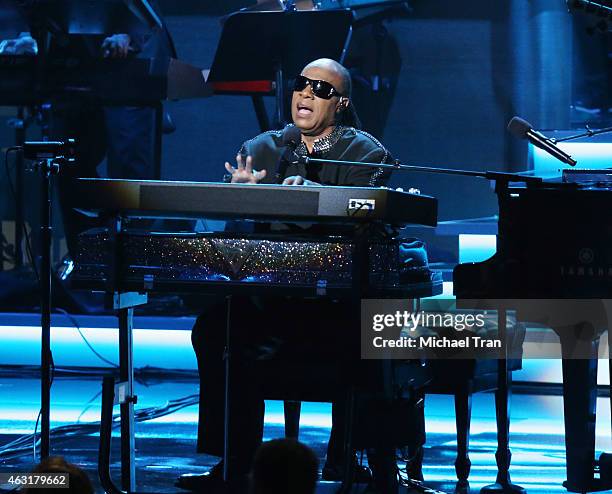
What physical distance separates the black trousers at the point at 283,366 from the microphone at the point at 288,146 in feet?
2.09

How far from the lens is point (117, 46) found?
6660 mm

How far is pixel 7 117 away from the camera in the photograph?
7.02 m

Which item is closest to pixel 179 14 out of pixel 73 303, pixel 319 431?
pixel 73 303

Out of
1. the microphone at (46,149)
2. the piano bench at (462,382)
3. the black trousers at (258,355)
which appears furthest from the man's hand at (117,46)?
the piano bench at (462,382)

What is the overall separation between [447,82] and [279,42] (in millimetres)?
1327

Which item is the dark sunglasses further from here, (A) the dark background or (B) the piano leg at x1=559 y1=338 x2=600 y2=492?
(A) the dark background

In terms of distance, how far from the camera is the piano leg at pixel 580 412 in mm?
3680

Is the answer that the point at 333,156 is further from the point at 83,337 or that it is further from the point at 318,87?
the point at 83,337

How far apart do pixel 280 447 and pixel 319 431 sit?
3492 mm

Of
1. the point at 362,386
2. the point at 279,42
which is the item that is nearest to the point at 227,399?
the point at 362,386

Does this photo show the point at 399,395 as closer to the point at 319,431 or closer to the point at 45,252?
the point at 45,252

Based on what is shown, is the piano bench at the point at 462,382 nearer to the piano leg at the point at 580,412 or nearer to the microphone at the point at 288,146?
the piano leg at the point at 580,412

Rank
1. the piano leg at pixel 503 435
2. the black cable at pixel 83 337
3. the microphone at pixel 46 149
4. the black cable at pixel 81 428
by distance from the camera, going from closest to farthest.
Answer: the microphone at pixel 46 149 → the piano leg at pixel 503 435 → the black cable at pixel 81 428 → the black cable at pixel 83 337

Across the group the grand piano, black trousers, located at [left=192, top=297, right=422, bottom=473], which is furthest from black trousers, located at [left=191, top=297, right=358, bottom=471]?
the grand piano
